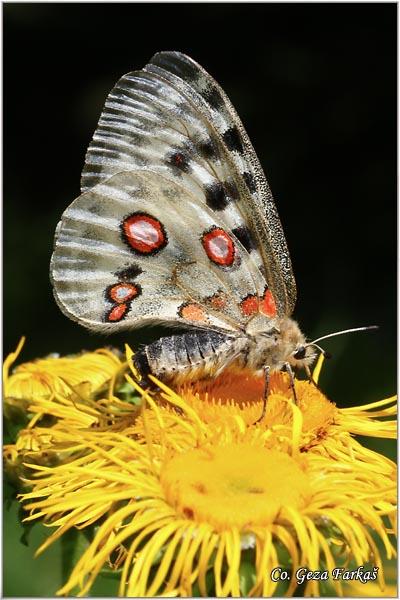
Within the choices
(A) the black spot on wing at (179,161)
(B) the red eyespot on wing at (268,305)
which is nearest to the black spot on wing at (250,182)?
(A) the black spot on wing at (179,161)

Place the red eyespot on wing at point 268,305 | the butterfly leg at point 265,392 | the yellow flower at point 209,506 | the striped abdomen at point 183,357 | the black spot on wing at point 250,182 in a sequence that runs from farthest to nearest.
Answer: the black spot on wing at point 250,182
the red eyespot on wing at point 268,305
the striped abdomen at point 183,357
the butterfly leg at point 265,392
the yellow flower at point 209,506

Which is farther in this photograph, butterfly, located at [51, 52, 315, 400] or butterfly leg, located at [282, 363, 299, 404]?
butterfly, located at [51, 52, 315, 400]

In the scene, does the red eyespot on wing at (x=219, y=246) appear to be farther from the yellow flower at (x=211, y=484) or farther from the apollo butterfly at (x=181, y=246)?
the yellow flower at (x=211, y=484)

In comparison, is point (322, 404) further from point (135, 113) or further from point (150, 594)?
point (135, 113)

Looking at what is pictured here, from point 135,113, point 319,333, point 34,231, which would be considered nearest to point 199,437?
point 135,113

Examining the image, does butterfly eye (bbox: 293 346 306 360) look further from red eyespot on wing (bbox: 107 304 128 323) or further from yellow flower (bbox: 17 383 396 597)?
red eyespot on wing (bbox: 107 304 128 323)

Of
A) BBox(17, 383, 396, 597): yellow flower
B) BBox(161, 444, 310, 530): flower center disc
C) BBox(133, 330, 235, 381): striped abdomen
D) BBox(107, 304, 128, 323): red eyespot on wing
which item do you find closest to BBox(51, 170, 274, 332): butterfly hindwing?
BBox(107, 304, 128, 323): red eyespot on wing
